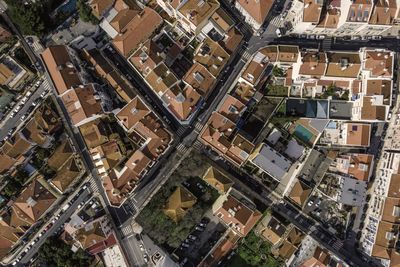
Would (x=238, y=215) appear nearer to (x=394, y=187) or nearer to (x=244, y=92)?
(x=244, y=92)

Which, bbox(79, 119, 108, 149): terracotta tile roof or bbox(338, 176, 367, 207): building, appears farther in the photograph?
bbox(338, 176, 367, 207): building

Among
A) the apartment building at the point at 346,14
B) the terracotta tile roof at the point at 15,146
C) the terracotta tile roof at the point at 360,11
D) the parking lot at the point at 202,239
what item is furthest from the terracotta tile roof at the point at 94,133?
the terracotta tile roof at the point at 360,11

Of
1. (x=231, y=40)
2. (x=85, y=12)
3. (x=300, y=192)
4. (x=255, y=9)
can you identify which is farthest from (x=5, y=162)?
(x=300, y=192)

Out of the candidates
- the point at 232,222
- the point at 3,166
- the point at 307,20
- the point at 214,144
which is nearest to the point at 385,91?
the point at 307,20

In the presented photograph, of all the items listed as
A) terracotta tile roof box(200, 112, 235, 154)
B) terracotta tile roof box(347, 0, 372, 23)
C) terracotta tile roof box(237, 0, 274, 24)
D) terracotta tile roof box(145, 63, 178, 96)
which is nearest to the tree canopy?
terracotta tile roof box(200, 112, 235, 154)

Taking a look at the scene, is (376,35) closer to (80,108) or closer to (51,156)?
(80,108)

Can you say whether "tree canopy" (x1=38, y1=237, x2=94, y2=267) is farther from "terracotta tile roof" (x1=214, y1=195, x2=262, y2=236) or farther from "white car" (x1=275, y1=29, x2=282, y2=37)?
"white car" (x1=275, y1=29, x2=282, y2=37)

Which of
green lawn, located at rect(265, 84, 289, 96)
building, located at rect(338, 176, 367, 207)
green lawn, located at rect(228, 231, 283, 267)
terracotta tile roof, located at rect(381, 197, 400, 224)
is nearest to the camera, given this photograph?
terracotta tile roof, located at rect(381, 197, 400, 224)
